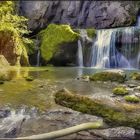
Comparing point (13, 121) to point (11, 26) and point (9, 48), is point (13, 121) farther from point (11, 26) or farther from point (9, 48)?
point (11, 26)

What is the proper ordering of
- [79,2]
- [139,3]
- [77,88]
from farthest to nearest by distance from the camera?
[79,2] → [139,3] → [77,88]

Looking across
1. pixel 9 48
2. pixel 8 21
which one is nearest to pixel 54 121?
pixel 9 48

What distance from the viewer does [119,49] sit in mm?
36781

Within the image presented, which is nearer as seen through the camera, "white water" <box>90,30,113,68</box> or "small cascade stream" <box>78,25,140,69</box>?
"small cascade stream" <box>78,25,140,69</box>

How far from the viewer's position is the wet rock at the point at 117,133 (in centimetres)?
924

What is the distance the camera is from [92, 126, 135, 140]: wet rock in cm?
924

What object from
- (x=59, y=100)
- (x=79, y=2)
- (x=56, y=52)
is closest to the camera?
(x=59, y=100)

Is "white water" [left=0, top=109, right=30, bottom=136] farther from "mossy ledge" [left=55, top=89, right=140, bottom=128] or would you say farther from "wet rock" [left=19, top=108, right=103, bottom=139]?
"mossy ledge" [left=55, top=89, right=140, bottom=128]

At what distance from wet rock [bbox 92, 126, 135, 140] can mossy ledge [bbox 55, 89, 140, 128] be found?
24.5 inches

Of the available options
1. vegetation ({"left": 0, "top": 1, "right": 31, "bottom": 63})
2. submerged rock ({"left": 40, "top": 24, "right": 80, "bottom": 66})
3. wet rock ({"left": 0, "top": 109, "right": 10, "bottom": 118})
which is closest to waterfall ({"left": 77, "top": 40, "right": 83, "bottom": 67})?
submerged rock ({"left": 40, "top": 24, "right": 80, "bottom": 66})

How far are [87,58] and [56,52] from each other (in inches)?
132

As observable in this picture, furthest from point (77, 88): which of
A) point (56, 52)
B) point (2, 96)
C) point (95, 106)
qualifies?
point (56, 52)

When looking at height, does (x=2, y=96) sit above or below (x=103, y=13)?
below

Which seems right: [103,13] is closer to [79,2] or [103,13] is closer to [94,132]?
[79,2]
